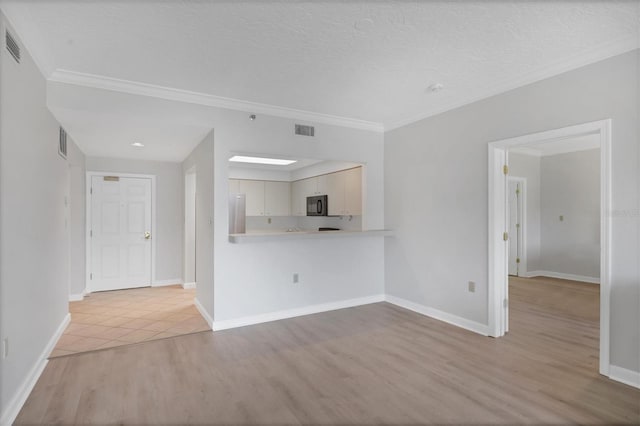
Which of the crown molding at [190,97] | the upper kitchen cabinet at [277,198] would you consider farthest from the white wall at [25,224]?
the upper kitchen cabinet at [277,198]

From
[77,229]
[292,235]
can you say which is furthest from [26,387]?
[77,229]

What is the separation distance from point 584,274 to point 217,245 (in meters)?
6.83

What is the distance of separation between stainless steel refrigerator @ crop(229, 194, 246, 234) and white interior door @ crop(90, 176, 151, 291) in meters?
1.52

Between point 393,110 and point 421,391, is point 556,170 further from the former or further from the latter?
point 421,391

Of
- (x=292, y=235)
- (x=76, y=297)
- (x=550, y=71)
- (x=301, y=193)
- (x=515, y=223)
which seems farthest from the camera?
(x=301, y=193)

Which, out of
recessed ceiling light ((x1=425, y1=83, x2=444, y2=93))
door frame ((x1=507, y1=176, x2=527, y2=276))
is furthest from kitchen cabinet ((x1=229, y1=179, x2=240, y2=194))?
door frame ((x1=507, y1=176, x2=527, y2=276))

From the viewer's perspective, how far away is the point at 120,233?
589 cm

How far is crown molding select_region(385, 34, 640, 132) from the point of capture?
8.48 ft

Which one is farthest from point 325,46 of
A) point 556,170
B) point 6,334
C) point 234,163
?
point 556,170

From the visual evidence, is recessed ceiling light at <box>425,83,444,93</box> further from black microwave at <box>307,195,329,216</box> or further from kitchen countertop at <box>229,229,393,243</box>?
black microwave at <box>307,195,329,216</box>

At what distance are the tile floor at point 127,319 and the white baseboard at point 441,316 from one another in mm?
2585

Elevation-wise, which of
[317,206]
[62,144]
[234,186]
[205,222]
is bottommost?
[205,222]

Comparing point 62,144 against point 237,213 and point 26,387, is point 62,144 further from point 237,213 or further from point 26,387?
point 237,213

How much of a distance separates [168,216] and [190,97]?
322cm
